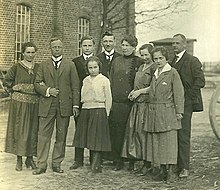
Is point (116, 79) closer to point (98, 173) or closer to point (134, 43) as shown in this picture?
point (134, 43)

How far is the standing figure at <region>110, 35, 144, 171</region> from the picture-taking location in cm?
545

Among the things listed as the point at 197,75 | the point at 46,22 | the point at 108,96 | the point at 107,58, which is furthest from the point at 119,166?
the point at 46,22

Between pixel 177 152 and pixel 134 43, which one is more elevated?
pixel 134 43

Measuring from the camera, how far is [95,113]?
5.23 m

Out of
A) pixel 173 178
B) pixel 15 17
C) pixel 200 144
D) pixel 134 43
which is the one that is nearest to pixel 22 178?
pixel 173 178

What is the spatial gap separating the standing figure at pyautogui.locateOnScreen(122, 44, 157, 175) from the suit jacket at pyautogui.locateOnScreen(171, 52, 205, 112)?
340mm

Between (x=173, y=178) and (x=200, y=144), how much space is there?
2569 mm

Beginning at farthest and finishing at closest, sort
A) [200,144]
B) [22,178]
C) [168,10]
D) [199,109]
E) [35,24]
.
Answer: [35,24]
[168,10]
[200,144]
[199,109]
[22,178]

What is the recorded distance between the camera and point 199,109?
5168 millimetres

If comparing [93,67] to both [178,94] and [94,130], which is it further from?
[178,94]

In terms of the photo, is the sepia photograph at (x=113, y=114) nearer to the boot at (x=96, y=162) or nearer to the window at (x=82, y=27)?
the boot at (x=96, y=162)

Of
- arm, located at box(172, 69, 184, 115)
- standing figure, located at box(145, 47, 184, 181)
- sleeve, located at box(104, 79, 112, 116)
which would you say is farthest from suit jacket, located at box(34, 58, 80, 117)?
arm, located at box(172, 69, 184, 115)

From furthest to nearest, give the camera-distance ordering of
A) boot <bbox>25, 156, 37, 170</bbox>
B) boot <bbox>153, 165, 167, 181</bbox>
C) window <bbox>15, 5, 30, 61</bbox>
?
window <bbox>15, 5, 30, 61</bbox> → boot <bbox>25, 156, 37, 170</bbox> → boot <bbox>153, 165, 167, 181</bbox>

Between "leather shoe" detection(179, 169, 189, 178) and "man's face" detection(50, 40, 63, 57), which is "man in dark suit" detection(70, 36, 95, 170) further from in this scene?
"leather shoe" detection(179, 169, 189, 178)
